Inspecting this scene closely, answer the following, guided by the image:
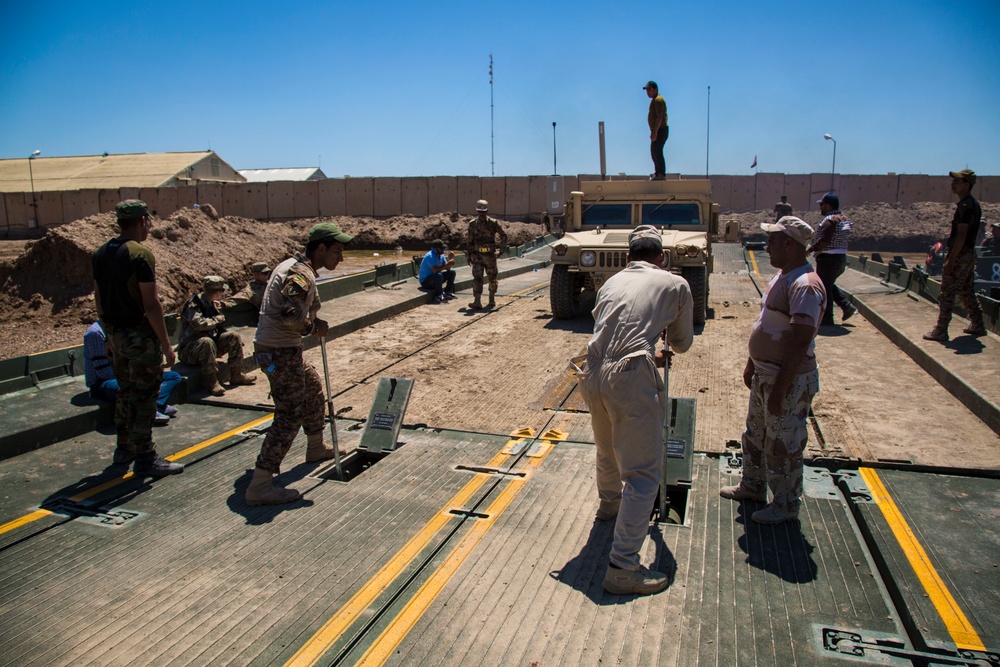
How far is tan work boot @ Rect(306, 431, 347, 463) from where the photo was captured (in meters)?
4.95

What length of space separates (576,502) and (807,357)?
1546 millimetres

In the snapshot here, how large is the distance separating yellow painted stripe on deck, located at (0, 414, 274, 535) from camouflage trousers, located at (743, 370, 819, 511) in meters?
3.88

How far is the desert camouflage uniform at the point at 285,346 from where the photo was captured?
4.34 meters

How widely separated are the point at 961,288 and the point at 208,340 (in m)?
7.61

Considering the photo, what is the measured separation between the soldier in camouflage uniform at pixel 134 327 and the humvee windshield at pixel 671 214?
7849 millimetres

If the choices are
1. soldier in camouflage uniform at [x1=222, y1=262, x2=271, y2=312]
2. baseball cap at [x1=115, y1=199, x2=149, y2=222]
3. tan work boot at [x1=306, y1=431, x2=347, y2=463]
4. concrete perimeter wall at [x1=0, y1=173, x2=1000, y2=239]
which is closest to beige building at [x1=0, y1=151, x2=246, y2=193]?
concrete perimeter wall at [x1=0, y1=173, x2=1000, y2=239]

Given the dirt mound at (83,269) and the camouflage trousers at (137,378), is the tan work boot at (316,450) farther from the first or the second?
the dirt mound at (83,269)

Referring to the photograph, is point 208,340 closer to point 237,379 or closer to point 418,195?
point 237,379

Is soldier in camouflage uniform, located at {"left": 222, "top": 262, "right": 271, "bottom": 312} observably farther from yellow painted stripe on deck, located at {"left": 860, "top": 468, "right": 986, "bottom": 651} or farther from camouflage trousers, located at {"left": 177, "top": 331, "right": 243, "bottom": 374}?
yellow painted stripe on deck, located at {"left": 860, "top": 468, "right": 986, "bottom": 651}

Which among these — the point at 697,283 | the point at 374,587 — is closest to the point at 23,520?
the point at 374,587

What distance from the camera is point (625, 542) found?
3289 mm

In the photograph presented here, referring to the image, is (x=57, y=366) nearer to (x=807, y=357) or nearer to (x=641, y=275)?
(x=641, y=275)

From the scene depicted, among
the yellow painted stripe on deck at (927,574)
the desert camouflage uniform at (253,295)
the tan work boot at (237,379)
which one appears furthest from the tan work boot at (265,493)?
the desert camouflage uniform at (253,295)

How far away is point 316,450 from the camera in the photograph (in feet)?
16.4
